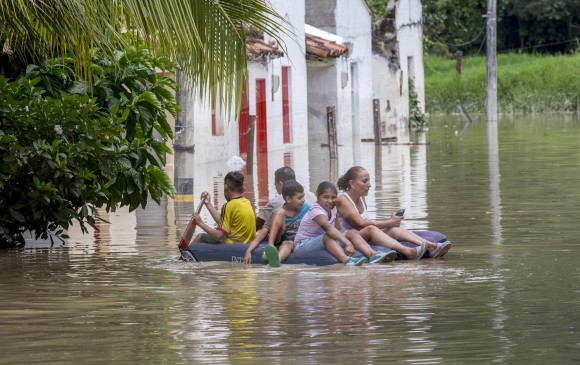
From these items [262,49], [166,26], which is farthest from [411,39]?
[166,26]

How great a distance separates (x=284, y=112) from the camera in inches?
1479

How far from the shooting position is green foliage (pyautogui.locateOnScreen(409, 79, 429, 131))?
167ft

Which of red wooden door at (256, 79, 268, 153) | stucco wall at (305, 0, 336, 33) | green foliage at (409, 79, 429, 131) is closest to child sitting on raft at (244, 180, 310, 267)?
red wooden door at (256, 79, 268, 153)

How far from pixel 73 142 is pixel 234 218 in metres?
1.77

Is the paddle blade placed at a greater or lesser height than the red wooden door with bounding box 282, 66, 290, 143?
lesser

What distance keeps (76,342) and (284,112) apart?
28.8 metres

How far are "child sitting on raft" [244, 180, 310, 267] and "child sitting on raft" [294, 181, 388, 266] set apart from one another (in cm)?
14

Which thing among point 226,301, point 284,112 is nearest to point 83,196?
point 226,301

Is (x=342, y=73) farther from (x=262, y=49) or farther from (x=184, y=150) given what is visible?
(x=184, y=150)

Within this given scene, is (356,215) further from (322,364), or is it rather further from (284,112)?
(284,112)

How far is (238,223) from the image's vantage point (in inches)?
533

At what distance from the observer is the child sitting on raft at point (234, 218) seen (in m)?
13.5

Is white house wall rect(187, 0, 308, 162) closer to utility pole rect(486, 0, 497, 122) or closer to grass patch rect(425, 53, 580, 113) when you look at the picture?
utility pole rect(486, 0, 497, 122)

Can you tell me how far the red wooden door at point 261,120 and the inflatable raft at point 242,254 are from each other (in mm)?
21267
